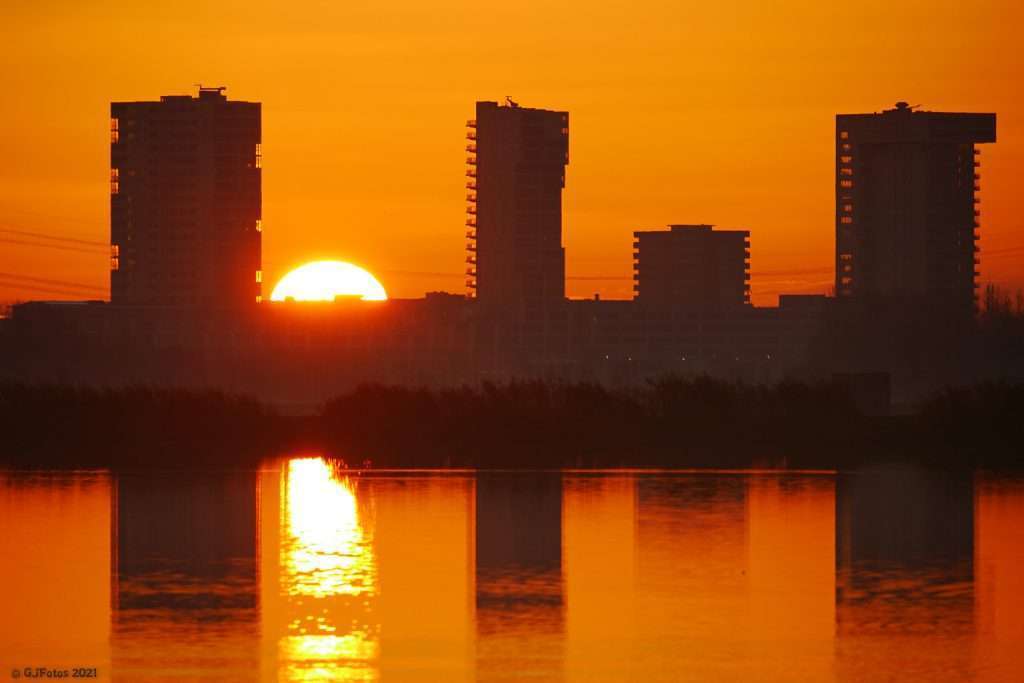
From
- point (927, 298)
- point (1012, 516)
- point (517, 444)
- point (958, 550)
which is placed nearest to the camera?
point (958, 550)

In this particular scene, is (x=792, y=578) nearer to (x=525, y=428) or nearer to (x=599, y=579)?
(x=599, y=579)

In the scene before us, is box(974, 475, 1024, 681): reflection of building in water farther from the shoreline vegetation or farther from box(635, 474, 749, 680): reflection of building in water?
the shoreline vegetation

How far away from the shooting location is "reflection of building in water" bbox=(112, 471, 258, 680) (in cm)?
1666

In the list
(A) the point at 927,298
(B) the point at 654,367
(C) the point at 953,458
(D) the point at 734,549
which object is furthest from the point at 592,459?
(B) the point at 654,367

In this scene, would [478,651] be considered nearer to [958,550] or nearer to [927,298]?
[958,550]

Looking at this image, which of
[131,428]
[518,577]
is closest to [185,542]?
[518,577]

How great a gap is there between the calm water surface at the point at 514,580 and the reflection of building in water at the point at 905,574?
0.05m

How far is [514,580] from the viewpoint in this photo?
21.4m

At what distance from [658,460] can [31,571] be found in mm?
19604

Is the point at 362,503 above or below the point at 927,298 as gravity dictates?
below

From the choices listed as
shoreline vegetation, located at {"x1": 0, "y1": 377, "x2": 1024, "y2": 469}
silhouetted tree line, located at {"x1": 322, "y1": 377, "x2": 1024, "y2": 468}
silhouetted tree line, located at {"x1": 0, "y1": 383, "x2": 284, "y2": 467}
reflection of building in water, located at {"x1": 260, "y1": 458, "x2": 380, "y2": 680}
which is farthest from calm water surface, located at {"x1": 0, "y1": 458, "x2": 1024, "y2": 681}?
silhouetted tree line, located at {"x1": 322, "y1": 377, "x2": 1024, "y2": 468}

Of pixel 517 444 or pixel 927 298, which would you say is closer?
pixel 517 444

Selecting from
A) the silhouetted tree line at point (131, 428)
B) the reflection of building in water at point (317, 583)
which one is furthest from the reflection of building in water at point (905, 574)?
the silhouetted tree line at point (131, 428)

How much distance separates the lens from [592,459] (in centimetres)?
3978
